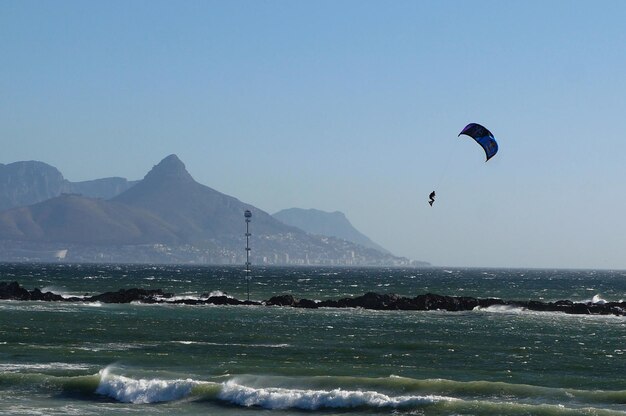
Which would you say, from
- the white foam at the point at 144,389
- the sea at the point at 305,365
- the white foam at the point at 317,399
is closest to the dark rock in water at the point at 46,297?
the sea at the point at 305,365

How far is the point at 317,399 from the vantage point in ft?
113

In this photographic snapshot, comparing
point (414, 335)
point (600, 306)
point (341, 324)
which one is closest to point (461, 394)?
point (414, 335)

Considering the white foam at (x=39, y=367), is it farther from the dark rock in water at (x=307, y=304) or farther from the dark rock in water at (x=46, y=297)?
the dark rock in water at (x=46, y=297)

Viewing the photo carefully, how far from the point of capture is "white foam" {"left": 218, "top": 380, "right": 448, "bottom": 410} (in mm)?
34000

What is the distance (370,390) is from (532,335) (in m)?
26.2

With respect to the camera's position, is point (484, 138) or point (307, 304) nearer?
point (484, 138)

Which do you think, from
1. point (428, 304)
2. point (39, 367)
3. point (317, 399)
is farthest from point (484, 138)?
point (428, 304)

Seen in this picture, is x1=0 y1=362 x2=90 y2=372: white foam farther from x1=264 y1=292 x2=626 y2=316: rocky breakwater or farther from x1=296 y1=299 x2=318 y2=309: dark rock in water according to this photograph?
x1=264 y1=292 x2=626 y2=316: rocky breakwater

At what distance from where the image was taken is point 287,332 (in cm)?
5950

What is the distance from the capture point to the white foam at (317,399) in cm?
3400

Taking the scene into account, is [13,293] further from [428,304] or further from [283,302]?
[428,304]

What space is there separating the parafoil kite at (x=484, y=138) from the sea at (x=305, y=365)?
30.8 feet

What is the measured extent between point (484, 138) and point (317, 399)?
18007mm

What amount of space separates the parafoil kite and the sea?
9.40 metres
